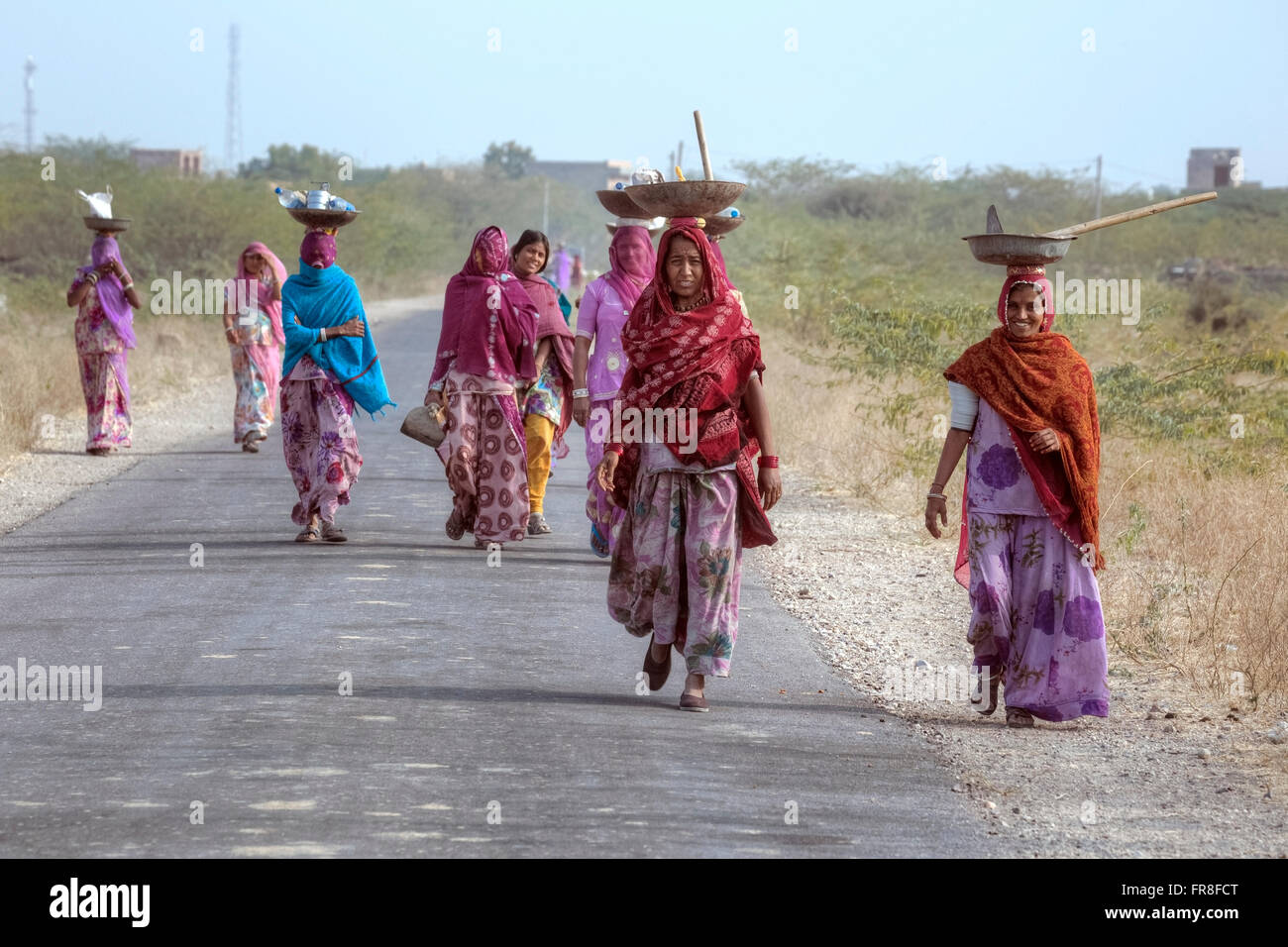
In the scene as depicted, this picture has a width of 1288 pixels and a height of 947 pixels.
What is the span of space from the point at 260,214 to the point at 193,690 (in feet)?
128

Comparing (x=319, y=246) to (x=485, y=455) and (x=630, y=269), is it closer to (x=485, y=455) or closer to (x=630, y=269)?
(x=485, y=455)

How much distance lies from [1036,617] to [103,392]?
10560mm

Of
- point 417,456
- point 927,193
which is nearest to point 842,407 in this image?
point 417,456

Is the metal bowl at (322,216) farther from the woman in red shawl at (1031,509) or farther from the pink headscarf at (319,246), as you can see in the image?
the woman in red shawl at (1031,509)

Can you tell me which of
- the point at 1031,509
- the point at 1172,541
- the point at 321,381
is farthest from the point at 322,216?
the point at 1172,541

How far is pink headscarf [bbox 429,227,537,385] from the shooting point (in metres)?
10.5

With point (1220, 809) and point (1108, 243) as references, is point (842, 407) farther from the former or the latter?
point (1108, 243)

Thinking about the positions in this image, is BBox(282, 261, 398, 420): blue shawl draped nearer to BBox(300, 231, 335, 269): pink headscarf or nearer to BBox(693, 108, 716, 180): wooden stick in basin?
BBox(300, 231, 335, 269): pink headscarf

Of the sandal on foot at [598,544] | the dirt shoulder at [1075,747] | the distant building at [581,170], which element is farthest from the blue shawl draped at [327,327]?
the distant building at [581,170]

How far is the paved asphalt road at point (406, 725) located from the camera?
16.7 feet

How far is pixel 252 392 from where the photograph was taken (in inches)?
621

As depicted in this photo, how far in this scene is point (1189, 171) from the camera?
75.3 m

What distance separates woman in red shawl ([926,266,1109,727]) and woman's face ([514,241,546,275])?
4573 millimetres

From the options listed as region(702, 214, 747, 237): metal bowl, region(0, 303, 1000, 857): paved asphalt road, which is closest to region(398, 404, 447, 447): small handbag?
region(0, 303, 1000, 857): paved asphalt road
